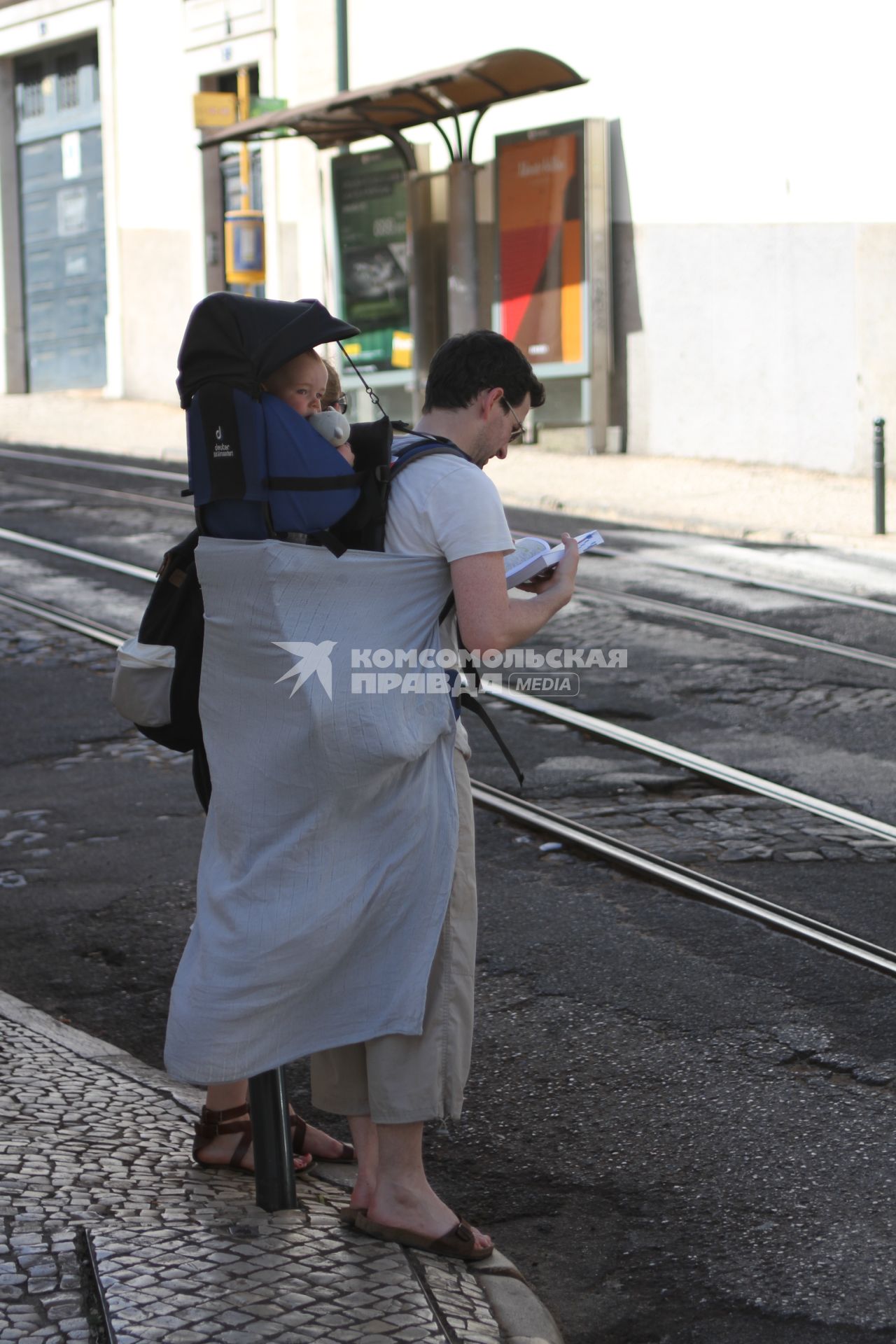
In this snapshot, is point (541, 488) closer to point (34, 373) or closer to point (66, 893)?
point (66, 893)

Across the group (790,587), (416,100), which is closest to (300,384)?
(790,587)

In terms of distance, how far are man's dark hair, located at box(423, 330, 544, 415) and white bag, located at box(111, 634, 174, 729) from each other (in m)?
0.74

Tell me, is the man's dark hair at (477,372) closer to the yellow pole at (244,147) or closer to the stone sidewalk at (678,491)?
the stone sidewalk at (678,491)

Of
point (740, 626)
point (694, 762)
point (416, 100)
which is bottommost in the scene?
point (694, 762)

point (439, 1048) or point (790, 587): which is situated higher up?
point (790, 587)

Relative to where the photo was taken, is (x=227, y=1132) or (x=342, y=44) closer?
(x=227, y=1132)

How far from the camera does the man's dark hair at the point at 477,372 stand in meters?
3.45

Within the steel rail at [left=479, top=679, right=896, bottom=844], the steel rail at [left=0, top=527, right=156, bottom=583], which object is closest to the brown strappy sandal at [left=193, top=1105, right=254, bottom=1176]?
the steel rail at [left=479, top=679, right=896, bottom=844]

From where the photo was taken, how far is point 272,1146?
3471 mm

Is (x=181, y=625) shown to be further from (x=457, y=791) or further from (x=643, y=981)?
(x=643, y=981)

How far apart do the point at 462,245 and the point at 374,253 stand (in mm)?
2050

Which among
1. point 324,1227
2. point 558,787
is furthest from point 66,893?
point 324,1227

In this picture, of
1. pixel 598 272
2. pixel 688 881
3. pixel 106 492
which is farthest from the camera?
pixel 598 272

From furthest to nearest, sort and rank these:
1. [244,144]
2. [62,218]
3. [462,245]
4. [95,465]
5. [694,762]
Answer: [62,218]
[244,144]
[462,245]
[95,465]
[694,762]
